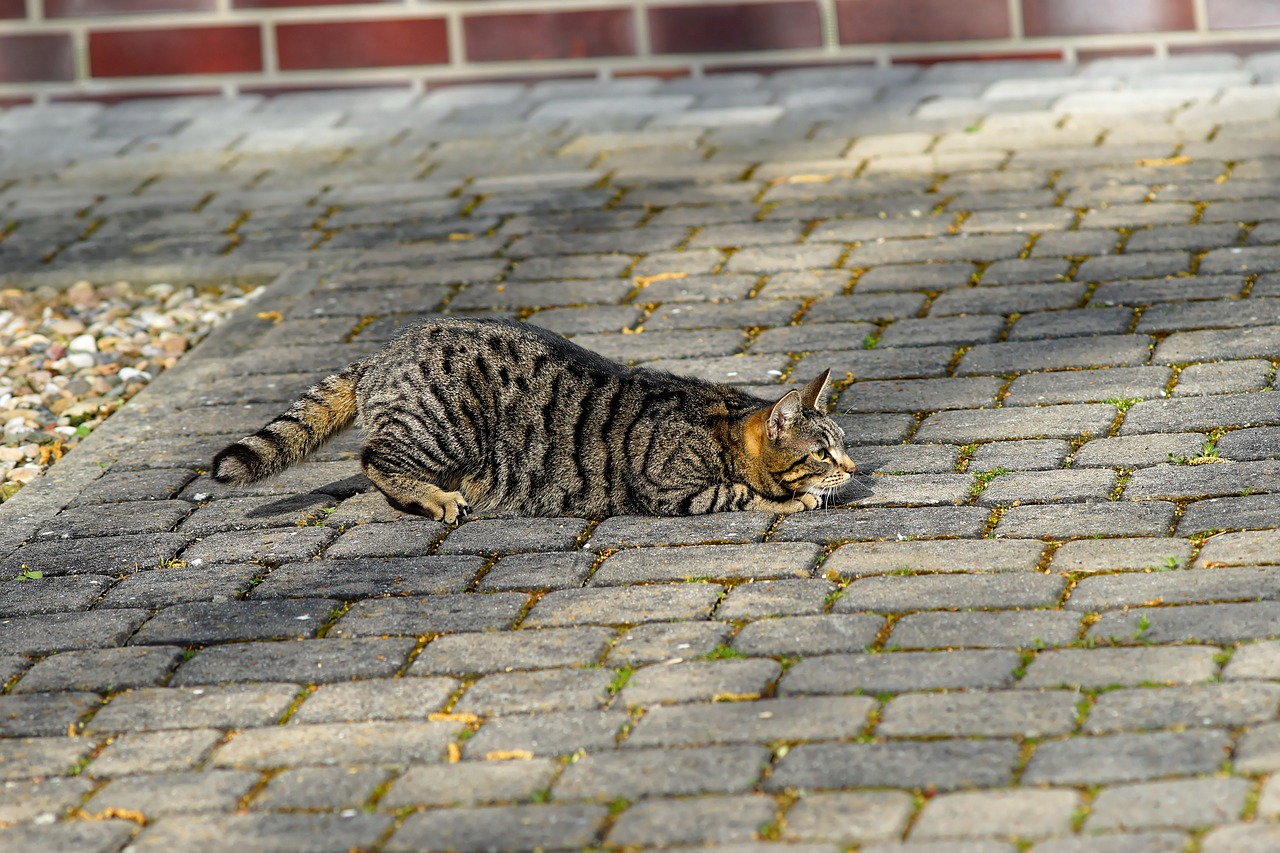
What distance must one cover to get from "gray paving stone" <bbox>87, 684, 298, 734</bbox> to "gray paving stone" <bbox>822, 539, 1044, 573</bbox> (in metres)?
1.57

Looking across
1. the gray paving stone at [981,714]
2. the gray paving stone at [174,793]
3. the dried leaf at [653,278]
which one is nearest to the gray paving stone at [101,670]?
the gray paving stone at [174,793]

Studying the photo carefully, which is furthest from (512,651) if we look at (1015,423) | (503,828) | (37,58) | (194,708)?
(37,58)

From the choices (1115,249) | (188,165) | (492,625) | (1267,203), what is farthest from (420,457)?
(188,165)

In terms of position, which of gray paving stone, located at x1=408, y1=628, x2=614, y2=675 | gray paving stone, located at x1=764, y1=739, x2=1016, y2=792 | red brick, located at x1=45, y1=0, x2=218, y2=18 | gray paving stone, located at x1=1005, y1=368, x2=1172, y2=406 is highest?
red brick, located at x1=45, y1=0, x2=218, y2=18

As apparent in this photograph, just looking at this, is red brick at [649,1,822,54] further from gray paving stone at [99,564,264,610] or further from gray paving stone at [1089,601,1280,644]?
gray paving stone at [1089,601,1280,644]

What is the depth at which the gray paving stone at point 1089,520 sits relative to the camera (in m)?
4.91

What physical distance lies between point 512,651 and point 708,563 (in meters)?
0.76

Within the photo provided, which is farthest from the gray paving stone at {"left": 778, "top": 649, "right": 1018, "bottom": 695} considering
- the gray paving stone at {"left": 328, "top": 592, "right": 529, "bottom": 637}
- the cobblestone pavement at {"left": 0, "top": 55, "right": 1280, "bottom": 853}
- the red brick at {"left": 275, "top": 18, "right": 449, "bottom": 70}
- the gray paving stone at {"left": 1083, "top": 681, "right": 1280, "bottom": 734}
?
the red brick at {"left": 275, "top": 18, "right": 449, "bottom": 70}

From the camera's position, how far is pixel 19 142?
1103 cm

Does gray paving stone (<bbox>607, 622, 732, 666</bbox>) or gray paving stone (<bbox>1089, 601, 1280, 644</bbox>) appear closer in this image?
gray paving stone (<bbox>1089, 601, 1280, 644</bbox>)

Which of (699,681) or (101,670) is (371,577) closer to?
(101,670)

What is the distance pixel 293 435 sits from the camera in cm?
577

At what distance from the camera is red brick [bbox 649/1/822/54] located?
11273 mm

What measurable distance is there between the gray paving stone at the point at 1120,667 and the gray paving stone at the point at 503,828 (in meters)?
1.13
